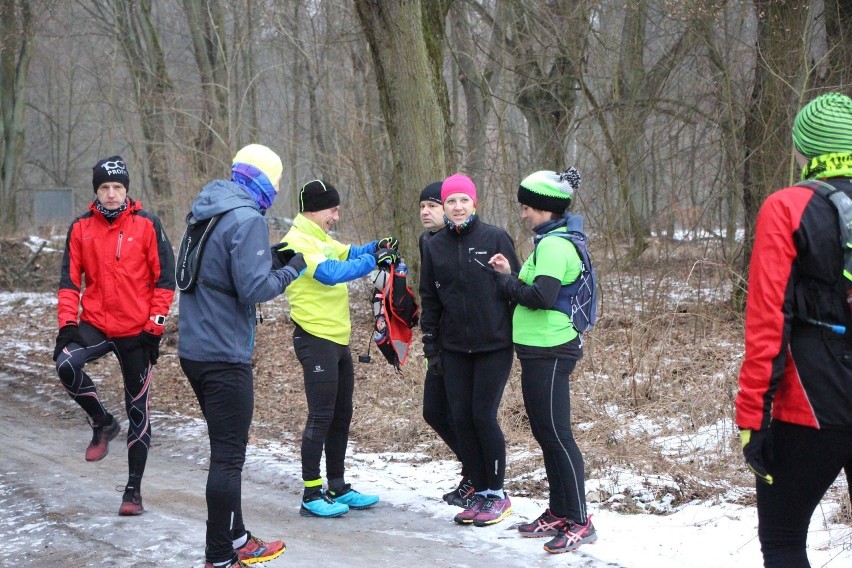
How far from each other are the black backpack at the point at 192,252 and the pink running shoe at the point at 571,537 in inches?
93.6

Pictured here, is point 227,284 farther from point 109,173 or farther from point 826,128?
point 826,128

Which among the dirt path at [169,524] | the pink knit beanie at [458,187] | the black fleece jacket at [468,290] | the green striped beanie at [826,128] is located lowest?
the dirt path at [169,524]

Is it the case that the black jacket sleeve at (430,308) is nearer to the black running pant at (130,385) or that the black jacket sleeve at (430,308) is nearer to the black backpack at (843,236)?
the black running pant at (130,385)

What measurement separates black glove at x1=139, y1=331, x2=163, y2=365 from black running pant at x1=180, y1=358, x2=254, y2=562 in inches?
53.1

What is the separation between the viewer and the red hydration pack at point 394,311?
19.6 feet

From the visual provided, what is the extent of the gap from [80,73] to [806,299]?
44.5m

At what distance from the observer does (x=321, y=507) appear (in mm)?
5816

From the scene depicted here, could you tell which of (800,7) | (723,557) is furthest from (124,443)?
(800,7)

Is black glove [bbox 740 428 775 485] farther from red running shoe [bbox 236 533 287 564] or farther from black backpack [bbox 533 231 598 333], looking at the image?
red running shoe [bbox 236 533 287 564]

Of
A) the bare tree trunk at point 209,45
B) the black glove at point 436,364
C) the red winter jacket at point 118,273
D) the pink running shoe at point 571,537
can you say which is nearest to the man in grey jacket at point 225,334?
the red winter jacket at point 118,273

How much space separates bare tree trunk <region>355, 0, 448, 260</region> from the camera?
9.22 metres

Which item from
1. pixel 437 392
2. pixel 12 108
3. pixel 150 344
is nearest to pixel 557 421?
pixel 437 392

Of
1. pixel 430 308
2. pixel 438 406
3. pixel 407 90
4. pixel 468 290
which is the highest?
pixel 407 90

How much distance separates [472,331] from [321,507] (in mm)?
1560
